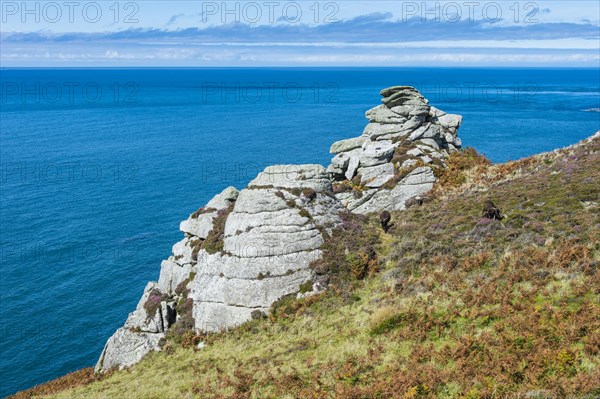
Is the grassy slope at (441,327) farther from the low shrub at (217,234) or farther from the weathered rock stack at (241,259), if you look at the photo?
the low shrub at (217,234)

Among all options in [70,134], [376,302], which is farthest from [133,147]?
[376,302]

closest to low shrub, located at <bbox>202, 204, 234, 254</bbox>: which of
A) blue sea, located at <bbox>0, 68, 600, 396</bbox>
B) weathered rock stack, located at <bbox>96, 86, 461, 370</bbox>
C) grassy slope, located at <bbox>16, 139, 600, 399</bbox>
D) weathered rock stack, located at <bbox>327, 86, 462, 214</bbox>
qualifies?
weathered rock stack, located at <bbox>96, 86, 461, 370</bbox>

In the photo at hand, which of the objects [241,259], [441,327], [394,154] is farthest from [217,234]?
[394,154]

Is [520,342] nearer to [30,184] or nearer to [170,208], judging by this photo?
[170,208]

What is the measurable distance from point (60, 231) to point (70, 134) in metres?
92.9

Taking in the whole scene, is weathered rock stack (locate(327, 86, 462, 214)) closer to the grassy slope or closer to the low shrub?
the grassy slope

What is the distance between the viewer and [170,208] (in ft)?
303

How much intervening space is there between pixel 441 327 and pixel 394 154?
35.3m

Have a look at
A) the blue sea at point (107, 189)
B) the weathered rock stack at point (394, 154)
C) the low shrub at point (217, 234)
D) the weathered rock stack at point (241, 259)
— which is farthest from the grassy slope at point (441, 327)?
the blue sea at point (107, 189)

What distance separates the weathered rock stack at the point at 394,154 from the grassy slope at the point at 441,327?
10.9 m

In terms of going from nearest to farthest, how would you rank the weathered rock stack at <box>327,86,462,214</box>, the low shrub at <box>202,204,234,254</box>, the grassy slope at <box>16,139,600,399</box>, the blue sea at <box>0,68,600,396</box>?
the grassy slope at <box>16,139,600,399</box>
the low shrub at <box>202,204,234,254</box>
the weathered rock stack at <box>327,86,462,214</box>
the blue sea at <box>0,68,600,396</box>

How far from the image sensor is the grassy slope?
20281mm

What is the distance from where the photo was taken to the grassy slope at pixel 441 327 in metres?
20.3

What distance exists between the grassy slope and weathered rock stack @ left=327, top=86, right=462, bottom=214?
35.6 feet
